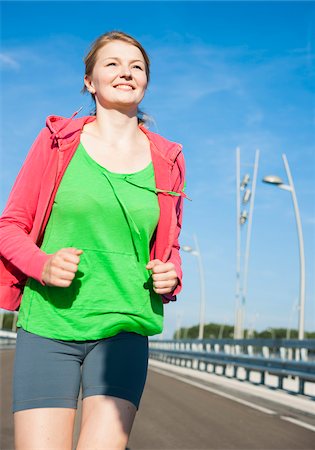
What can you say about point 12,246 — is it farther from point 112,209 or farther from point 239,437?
point 239,437

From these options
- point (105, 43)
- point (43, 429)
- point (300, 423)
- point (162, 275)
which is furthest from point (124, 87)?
point (300, 423)

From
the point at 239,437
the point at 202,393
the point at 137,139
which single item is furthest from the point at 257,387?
the point at 137,139

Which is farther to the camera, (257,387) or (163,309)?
(257,387)

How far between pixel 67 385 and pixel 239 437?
6919 mm

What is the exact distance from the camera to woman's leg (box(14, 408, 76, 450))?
100 inches

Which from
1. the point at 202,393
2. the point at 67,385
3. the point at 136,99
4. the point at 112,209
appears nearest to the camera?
the point at 67,385

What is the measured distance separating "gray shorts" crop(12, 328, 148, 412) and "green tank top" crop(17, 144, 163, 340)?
0.13 ft

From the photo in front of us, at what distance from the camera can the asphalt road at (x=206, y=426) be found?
847 centimetres

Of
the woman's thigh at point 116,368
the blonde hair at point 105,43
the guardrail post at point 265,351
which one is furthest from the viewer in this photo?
the guardrail post at point 265,351

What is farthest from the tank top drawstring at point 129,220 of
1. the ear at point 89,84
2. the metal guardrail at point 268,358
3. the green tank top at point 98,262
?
the metal guardrail at point 268,358

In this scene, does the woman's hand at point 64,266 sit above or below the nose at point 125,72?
below

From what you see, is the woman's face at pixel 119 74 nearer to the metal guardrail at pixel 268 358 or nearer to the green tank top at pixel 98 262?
the green tank top at pixel 98 262

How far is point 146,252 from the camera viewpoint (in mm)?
2895

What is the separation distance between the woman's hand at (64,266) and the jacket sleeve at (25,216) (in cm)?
9
